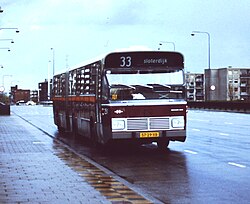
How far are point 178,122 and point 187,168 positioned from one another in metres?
3.78

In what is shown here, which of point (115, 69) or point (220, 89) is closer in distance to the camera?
point (115, 69)

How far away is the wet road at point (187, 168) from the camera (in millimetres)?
10875

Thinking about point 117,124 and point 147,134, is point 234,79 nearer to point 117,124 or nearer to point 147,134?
point 147,134

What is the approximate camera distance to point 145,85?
1852 centimetres

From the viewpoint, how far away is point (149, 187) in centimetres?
1177

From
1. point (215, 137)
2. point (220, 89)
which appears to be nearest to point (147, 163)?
point (215, 137)

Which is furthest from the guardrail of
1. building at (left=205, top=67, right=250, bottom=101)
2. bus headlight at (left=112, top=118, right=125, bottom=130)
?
building at (left=205, top=67, right=250, bottom=101)

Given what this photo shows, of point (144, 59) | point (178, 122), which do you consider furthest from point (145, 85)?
point (178, 122)

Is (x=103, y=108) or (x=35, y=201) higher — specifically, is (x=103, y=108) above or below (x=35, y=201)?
above

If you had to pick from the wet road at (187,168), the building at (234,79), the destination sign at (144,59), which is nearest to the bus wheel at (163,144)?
the wet road at (187,168)

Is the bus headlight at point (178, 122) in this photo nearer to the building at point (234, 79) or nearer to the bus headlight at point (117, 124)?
the bus headlight at point (117, 124)

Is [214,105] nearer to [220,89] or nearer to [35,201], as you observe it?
[35,201]

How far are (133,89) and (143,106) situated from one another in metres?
0.66

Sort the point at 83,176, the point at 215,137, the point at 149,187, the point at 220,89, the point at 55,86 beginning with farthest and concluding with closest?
the point at 220,89
the point at 55,86
the point at 215,137
the point at 83,176
the point at 149,187
